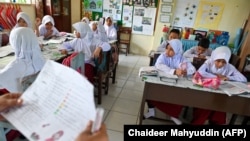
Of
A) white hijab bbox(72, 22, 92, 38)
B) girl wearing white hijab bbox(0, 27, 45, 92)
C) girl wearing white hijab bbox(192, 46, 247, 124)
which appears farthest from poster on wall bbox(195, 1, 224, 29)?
girl wearing white hijab bbox(0, 27, 45, 92)

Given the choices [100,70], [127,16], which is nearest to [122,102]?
[100,70]

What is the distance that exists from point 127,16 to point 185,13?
159 centimetres

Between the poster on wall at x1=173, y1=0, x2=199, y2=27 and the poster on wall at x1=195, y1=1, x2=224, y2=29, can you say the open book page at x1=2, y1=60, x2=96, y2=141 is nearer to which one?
the poster on wall at x1=173, y1=0, x2=199, y2=27

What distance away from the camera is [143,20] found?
194 inches

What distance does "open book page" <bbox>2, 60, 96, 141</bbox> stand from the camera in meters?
0.45

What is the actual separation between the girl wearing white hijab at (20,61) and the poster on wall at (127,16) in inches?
147

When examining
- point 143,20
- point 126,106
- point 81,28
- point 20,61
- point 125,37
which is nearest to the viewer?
point 20,61

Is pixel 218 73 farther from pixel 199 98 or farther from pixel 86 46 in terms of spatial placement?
pixel 86 46

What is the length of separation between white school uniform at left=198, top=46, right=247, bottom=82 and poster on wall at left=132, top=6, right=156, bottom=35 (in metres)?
3.16

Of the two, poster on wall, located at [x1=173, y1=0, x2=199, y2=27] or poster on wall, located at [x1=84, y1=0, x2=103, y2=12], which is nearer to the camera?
poster on wall, located at [x1=173, y1=0, x2=199, y2=27]

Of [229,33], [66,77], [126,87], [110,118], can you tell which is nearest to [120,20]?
[126,87]

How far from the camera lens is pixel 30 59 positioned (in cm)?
161

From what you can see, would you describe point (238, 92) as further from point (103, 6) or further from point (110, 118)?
point (103, 6)

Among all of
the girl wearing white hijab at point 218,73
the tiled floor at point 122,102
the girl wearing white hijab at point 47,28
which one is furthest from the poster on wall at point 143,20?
the girl wearing white hijab at point 218,73
